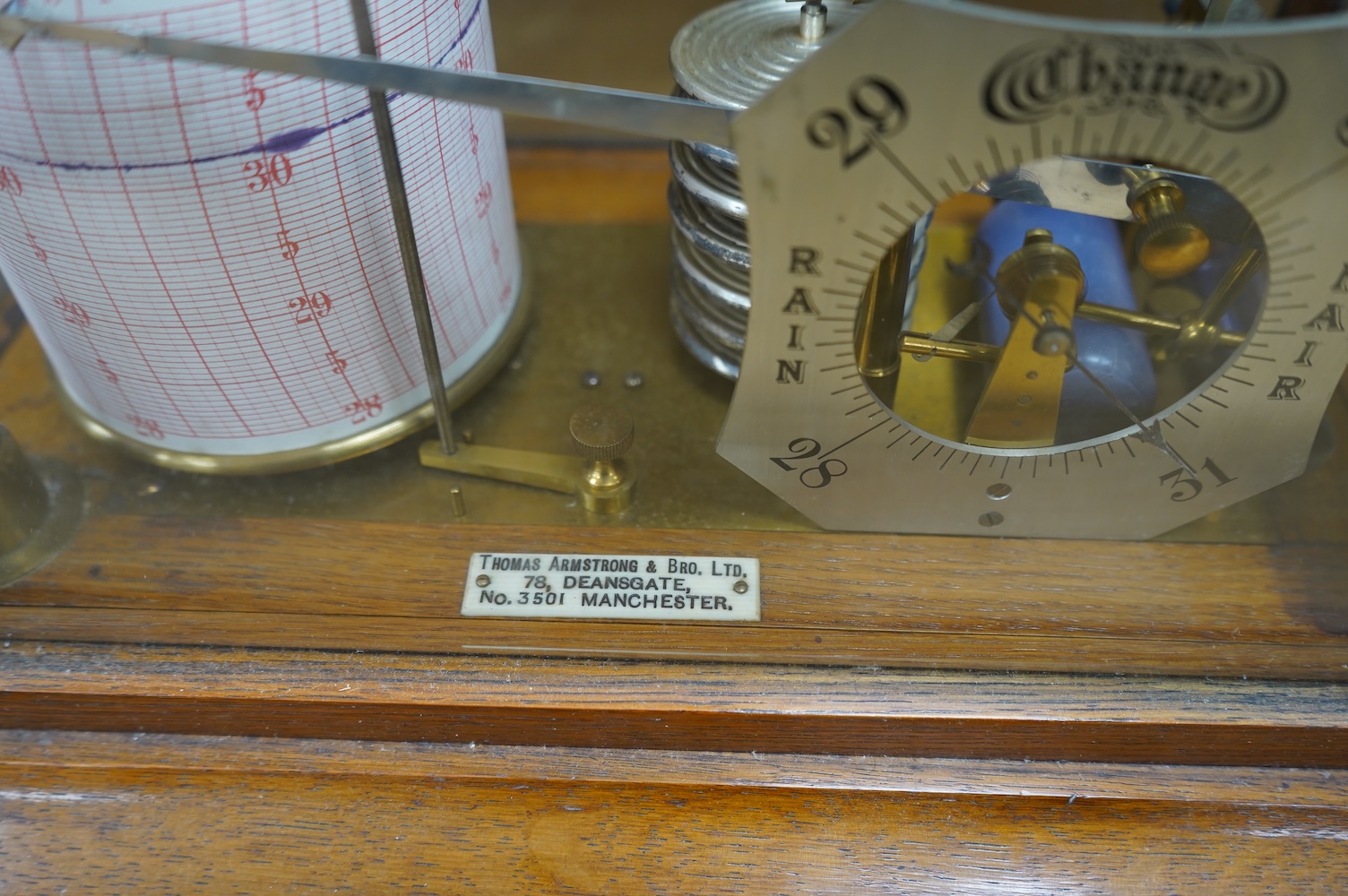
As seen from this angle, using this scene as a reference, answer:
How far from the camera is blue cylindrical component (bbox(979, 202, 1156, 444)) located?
776 millimetres

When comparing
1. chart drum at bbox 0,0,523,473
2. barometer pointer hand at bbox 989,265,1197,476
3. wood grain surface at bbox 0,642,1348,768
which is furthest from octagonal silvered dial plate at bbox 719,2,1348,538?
chart drum at bbox 0,0,523,473

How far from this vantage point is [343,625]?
0.71 meters

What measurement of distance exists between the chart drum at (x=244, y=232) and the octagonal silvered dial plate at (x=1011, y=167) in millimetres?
248

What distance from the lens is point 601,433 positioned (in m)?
0.71

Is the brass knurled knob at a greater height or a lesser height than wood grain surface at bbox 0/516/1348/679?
greater

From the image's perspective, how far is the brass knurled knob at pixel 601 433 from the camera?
709 millimetres

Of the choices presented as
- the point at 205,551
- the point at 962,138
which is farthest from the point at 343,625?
the point at 962,138

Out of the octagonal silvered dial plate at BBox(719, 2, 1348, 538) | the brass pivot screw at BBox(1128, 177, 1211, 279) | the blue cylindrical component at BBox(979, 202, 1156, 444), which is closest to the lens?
the octagonal silvered dial plate at BBox(719, 2, 1348, 538)

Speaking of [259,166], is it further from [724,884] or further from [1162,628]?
[1162,628]

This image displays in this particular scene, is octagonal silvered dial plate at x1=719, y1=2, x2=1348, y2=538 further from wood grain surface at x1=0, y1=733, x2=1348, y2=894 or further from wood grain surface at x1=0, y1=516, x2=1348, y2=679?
wood grain surface at x1=0, y1=733, x2=1348, y2=894

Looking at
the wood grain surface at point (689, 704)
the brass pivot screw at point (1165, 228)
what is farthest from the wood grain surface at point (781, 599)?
the brass pivot screw at point (1165, 228)

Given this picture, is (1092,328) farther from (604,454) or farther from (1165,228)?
(604,454)

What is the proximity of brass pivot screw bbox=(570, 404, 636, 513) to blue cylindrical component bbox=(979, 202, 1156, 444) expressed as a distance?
313 mm

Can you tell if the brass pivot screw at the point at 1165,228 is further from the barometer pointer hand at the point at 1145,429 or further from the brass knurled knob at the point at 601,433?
the brass knurled knob at the point at 601,433
